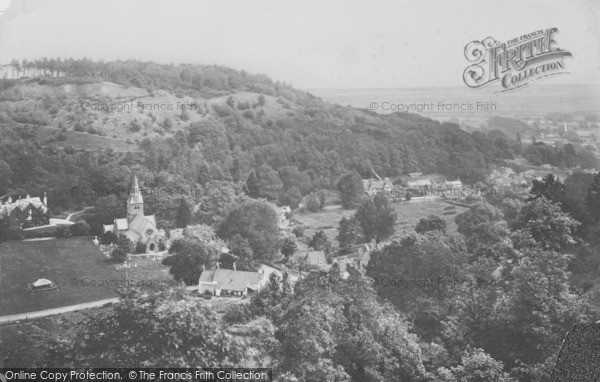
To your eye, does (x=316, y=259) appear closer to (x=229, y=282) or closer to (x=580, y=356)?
(x=229, y=282)

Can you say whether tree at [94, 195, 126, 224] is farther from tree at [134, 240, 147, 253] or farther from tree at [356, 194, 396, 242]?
tree at [356, 194, 396, 242]

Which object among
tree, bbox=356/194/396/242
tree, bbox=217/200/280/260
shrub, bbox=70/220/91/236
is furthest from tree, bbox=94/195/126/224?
tree, bbox=356/194/396/242

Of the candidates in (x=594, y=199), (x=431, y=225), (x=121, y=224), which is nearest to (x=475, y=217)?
(x=431, y=225)

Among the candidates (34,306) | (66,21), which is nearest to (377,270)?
(34,306)

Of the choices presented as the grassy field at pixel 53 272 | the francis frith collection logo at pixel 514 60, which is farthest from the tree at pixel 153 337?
the francis frith collection logo at pixel 514 60

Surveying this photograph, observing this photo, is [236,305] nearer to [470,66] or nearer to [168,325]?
[168,325]

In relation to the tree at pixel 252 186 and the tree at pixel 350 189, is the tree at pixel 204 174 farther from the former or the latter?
the tree at pixel 350 189
